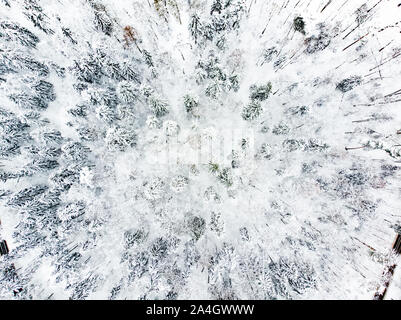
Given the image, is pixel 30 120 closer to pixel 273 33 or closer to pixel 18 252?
pixel 18 252

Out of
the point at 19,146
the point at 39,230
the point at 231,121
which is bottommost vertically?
the point at 39,230

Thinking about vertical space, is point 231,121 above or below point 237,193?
above

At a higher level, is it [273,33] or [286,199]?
[273,33]

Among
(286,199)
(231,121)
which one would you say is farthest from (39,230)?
(286,199)

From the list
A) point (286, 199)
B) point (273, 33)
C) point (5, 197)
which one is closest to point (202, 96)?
point (273, 33)

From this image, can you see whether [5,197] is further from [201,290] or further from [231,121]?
[231,121]

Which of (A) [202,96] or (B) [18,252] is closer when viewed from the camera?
(B) [18,252]
